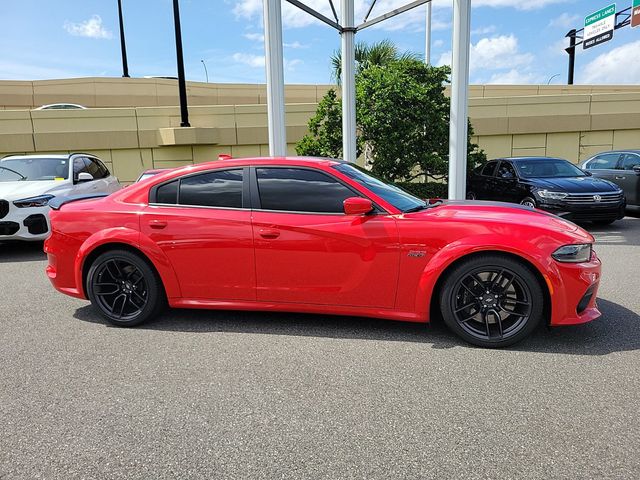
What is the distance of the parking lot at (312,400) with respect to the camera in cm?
Answer: 237

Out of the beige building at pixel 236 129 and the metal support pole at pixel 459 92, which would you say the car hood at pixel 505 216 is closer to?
the metal support pole at pixel 459 92

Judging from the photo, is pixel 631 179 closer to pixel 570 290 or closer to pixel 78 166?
pixel 570 290

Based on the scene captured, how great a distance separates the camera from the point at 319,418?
9.05ft

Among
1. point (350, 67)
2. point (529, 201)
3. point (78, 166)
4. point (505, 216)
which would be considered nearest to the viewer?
point (505, 216)

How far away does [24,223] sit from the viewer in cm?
754

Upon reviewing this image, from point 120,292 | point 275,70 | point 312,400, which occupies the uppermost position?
point 275,70

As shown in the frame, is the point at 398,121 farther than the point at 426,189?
No

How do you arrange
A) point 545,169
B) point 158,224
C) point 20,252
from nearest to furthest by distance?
1. point 158,224
2. point 20,252
3. point 545,169

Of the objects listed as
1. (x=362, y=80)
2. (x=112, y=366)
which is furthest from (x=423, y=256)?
(x=362, y=80)

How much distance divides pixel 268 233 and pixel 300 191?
455 mm

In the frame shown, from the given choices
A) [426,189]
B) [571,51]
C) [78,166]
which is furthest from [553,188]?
[571,51]

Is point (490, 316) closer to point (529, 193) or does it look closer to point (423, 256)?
point (423, 256)

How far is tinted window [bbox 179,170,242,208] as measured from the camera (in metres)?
4.21

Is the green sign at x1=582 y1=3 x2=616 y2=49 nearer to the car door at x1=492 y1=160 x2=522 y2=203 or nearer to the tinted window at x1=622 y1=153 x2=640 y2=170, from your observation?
the tinted window at x1=622 y1=153 x2=640 y2=170
